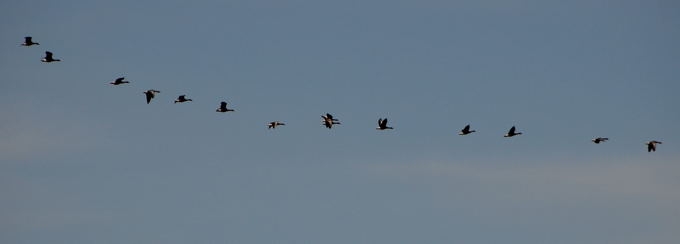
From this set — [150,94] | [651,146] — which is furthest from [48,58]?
[651,146]

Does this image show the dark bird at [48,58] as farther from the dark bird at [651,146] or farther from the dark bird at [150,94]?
the dark bird at [651,146]

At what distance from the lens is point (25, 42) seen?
371 feet

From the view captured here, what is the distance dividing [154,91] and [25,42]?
11935mm

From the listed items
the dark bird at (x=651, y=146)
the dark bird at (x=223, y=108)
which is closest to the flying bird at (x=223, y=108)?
the dark bird at (x=223, y=108)

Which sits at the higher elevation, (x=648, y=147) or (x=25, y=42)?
(x=25, y=42)

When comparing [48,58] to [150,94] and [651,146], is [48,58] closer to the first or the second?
[150,94]

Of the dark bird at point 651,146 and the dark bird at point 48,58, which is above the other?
the dark bird at point 48,58

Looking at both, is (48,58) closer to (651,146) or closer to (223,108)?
(223,108)

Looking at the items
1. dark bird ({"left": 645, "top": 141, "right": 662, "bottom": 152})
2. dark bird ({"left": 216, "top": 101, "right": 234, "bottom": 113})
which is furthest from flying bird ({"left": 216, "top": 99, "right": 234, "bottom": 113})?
dark bird ({"left": 645, "top": 141, "right": 662, "bottom": 152})

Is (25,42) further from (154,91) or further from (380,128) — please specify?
(380,128)

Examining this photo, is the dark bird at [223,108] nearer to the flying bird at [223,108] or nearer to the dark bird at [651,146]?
the flying bird at [223,108]

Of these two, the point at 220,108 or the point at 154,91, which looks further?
the point at 220,108

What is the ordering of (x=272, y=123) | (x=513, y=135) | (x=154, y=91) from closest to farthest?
(x=154, y=91), (x=513, y=135), (x=272, y=123)

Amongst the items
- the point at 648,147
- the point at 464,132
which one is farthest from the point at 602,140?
the point at 464,132
